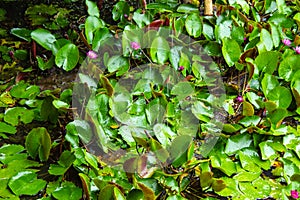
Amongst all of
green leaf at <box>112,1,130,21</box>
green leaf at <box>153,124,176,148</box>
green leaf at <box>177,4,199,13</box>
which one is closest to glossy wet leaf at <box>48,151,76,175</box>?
green leaf at <box>153,124,176,148</box>

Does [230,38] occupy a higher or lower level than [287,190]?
higher

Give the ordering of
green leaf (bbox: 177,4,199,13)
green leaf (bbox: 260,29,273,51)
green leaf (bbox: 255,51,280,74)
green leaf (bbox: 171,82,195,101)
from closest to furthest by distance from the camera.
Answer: green leaf (bbox: 171,82,195,101) → green leaf (bbox: 255,51,280,74) → green leaf (bbox: 260,29,273,51) → green leaf (bbox: 177,4,199,13)

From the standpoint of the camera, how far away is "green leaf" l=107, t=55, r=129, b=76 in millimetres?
2022

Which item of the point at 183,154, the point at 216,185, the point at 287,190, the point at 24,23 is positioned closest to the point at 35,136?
the point at 183,154

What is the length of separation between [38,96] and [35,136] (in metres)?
0.38

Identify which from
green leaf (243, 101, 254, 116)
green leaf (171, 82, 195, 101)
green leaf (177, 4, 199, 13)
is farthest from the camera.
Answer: green leaf (177, 4, 199, 13)

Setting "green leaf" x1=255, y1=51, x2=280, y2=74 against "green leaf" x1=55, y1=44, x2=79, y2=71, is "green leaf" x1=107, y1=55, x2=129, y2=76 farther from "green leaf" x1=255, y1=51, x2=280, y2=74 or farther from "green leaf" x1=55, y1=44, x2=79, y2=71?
"green leaf" x1=255, y1=51, x2=280, y2=74

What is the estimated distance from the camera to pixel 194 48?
218 centimetres

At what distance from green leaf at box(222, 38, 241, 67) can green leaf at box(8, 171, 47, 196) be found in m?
0.97

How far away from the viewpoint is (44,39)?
216 centimetres

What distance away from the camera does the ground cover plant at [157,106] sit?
157 cm

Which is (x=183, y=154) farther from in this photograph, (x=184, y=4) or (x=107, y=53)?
(x=184, y=4)

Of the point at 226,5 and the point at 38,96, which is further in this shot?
the point at 226,5

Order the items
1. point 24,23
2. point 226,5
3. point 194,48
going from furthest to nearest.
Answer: point 24,23, point 226,5, point 194,48
